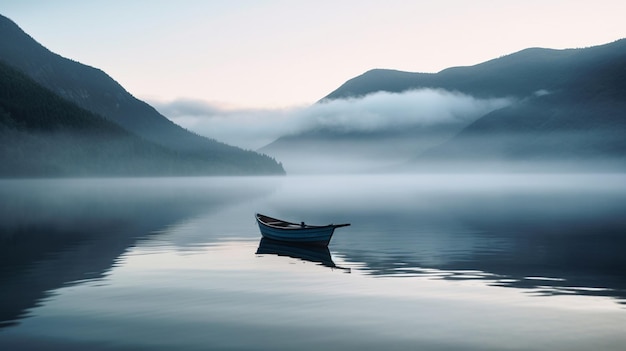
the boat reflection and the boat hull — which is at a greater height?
Result: the boat hull

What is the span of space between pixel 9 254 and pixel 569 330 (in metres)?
44.3

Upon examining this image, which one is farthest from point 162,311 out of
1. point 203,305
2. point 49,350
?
point 49,350

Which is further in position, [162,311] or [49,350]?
[162,311]

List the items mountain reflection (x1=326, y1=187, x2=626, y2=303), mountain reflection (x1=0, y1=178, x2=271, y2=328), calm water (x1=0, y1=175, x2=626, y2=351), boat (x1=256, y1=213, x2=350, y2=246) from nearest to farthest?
calm water (x1=0, y1=175, x2=626, y2=351) → mountain reflection (x1=0, y1=178, x2=271, y2=328) → mountain reflection (x1=326, y1=187, x2=626, y2=303) → boat (x1=256, y1=213, x2=350, y2=246)

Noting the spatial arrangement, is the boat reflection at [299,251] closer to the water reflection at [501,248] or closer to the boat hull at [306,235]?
the boat hull at [306,235]

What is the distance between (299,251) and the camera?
191 ft

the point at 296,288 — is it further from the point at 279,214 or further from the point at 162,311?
the point at 279,214

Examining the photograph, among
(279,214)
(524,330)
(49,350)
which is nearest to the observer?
(49,350)

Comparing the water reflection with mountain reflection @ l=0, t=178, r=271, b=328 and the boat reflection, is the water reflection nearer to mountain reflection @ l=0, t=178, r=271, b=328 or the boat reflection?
the boat reflection

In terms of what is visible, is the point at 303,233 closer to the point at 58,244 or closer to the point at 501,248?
the point at 501,248

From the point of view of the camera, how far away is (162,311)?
1249 inches

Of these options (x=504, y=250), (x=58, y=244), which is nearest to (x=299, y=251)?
(x=504, y=250)

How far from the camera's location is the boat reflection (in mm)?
51656

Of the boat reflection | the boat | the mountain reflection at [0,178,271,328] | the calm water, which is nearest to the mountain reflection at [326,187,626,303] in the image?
the calm water
